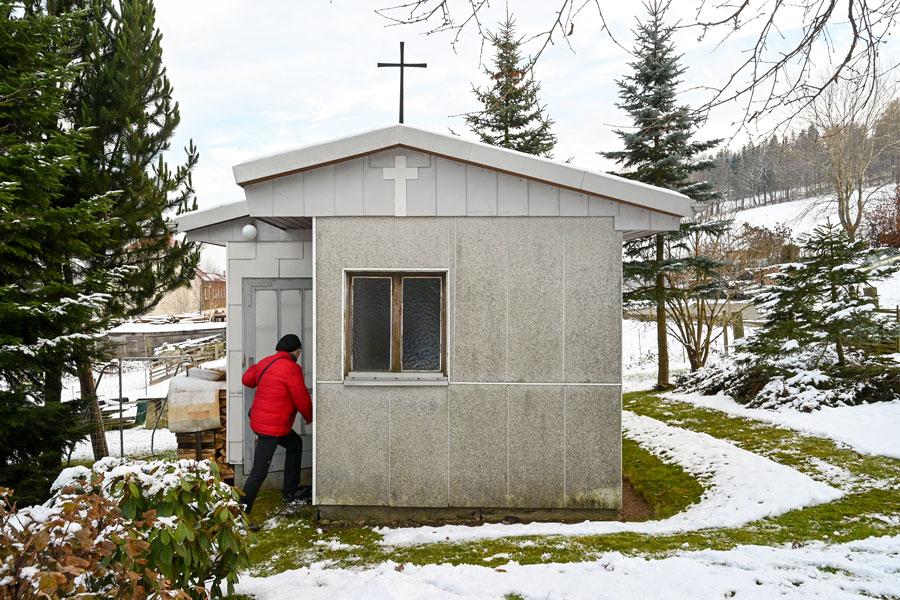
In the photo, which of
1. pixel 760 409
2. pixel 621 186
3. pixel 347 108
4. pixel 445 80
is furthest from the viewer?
pixel 760 409

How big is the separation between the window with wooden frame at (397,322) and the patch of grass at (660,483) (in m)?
3.04

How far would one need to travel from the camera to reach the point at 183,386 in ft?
23.5

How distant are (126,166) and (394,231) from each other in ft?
25.1

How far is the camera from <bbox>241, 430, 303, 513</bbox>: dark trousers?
237 inches

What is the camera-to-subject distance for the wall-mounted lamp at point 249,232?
22.5 feet

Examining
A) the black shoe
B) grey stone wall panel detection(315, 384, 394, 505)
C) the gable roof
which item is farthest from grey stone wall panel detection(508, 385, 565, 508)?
the black shoe

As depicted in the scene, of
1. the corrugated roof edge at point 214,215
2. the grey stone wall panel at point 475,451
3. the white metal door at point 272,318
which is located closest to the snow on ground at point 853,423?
the grey stone wall panel at point 475,451

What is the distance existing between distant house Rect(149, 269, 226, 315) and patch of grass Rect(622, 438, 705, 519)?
37705 mm

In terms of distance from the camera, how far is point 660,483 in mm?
7039

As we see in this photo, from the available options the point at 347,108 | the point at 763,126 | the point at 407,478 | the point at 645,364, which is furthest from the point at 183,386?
the point at 645,364

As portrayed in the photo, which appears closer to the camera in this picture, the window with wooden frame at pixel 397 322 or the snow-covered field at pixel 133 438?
the window with wooden frame at pixel 397 322

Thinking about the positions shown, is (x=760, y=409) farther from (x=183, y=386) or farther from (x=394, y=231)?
(x=183, y=386)

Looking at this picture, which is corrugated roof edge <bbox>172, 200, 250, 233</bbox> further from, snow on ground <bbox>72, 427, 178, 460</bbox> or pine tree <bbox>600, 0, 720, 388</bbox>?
pine tree <bbox>600, 0, 720, 388</bbox>

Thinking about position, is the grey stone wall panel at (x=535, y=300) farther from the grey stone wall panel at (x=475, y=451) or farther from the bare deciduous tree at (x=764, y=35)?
the bare deciduous tree at (x=764, y=35)
